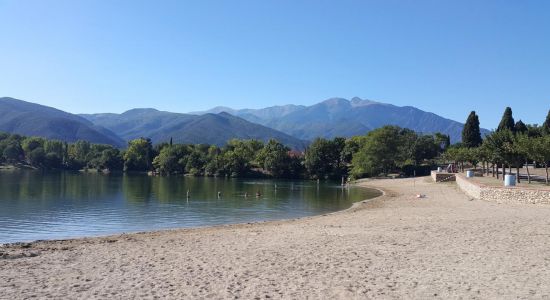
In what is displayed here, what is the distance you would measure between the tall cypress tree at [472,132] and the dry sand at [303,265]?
7981 centimetres

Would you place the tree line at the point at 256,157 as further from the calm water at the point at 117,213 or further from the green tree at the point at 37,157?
the calm water at the point at 117,213

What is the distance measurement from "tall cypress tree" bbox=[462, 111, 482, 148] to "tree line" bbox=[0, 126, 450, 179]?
1676 centimetres

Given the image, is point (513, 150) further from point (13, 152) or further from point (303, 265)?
point (13, 152)

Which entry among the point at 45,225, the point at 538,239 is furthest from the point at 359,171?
the point at 538,239

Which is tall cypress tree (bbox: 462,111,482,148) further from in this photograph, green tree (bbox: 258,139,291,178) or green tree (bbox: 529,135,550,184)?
green tree (bbox: 529,135,550,184)

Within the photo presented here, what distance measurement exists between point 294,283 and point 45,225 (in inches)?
1183

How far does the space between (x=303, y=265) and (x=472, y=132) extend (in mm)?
95439

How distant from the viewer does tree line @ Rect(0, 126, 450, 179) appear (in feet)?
406

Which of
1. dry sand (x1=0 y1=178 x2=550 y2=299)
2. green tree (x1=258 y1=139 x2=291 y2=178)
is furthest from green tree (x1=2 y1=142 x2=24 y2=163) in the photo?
dry sand (x1=0 y1=178 x2=550 y2=299)

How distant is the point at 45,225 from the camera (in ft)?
124

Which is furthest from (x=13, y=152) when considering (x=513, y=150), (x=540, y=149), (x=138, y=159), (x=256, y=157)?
(x=540, y=149)

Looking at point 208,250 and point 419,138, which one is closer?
point 208,250

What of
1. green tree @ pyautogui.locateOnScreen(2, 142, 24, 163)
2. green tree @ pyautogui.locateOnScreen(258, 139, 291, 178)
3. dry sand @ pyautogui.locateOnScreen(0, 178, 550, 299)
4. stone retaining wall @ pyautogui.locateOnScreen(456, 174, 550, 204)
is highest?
green tree @ pyautogui.locateOnScreen(2, 142, 24, 163)

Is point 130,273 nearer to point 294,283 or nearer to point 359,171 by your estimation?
point 294,283
